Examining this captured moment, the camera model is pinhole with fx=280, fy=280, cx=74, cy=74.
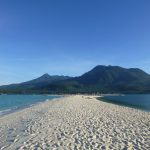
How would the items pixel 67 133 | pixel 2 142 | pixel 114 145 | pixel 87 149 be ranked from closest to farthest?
pixel 87 149 < pixel 114 145 < pixel 2 142 < pixel 67 133

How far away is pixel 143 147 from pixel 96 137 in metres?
2.75

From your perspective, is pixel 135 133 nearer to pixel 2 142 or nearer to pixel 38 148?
pixel 38 148

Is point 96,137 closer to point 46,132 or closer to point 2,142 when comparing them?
point 46,132

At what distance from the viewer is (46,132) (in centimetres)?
1547

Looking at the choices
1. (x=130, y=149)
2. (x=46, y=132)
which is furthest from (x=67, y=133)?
(x=130, y=149)

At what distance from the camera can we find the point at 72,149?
1133 cm

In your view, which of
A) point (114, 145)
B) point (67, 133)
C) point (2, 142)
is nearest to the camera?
point (114, 145)

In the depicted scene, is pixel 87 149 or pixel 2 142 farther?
pixel 2 142

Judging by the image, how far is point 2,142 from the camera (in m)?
13.3

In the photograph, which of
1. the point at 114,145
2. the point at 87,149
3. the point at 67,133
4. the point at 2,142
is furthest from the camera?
the point at 67,133

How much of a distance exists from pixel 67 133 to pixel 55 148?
3.38 m

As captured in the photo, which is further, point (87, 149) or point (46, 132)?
point (46, 132)

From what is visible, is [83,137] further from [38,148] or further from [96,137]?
[38,148]

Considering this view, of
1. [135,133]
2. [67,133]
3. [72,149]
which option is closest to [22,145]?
[72,149]
